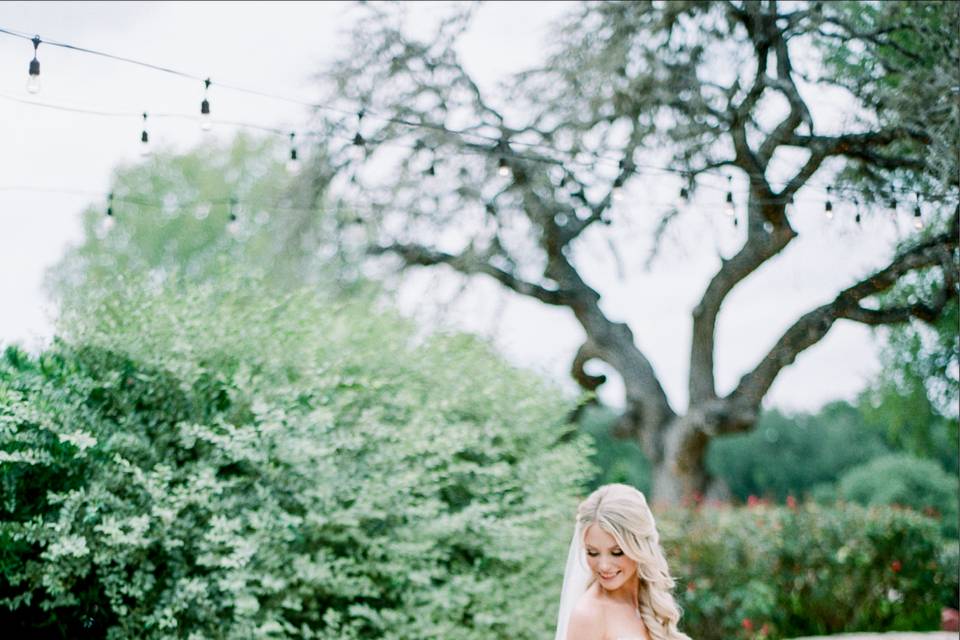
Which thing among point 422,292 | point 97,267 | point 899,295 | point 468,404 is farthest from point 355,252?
point 97,267

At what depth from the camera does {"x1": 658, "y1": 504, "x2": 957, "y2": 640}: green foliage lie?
9.80 metres

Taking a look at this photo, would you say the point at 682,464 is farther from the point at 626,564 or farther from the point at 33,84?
the point at 626,564

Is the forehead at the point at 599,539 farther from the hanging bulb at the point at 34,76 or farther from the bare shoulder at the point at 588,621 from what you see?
the hanging bulb at the point at 34,76

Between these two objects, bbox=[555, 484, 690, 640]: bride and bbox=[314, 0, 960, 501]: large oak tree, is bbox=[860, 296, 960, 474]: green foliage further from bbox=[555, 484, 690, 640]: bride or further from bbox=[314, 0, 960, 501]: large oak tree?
bbox=[555, 484, 690, 640]: bride

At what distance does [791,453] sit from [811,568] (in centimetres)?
2268

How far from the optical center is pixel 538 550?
7.86 metres

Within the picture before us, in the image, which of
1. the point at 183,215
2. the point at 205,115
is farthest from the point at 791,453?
the point at 205,115

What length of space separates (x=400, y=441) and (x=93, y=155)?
14.7 metres

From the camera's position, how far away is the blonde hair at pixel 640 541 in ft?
11.7

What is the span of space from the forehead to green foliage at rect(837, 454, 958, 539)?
1684 centimetres

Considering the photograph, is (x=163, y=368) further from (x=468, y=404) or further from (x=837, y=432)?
(x=837, y=432)

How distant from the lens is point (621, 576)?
11.8ft

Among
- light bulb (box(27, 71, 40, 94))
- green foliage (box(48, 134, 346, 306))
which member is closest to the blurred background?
light bulb (box(27, 71, 40, 94))

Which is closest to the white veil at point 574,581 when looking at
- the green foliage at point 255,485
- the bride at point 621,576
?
the bride at point 621,576
